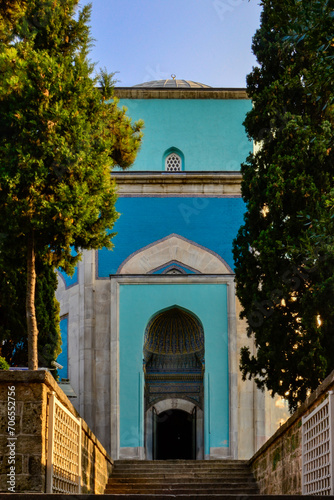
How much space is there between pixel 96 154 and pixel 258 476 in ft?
17.2

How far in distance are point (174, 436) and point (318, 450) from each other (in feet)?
39.1

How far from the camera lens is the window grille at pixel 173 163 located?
18750 millimetres

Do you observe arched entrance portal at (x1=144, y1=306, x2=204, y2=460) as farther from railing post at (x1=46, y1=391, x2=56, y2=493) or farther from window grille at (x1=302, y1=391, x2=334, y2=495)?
railing post at (x1=46, y1=391, x2=56, y2=493)

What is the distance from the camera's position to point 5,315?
12203 millimetres

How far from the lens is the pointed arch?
17.1 metres

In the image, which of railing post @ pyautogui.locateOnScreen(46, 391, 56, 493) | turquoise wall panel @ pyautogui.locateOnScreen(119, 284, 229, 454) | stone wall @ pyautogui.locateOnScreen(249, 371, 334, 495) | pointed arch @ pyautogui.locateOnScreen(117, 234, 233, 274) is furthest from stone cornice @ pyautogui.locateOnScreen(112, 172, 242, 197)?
railing post @ pyautogui.locateOnScreen(46, 391, 56, 493)

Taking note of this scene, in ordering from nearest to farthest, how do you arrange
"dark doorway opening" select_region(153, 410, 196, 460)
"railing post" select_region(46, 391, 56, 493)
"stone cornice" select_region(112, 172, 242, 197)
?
"railing post" select_region(46, 391, 56, 493) < "stone cornice" select_region(112, 172, 242, 197) < "dark doorway opening" select_region(153, 410, 196, 460)

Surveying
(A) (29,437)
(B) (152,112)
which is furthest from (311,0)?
(B) (152,112)

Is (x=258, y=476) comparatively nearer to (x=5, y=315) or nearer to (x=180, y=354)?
(x=5, y=315)

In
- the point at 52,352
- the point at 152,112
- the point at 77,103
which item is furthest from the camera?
the point at 152,112

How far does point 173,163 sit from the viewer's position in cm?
1881

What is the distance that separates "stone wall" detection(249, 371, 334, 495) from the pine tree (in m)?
3.13

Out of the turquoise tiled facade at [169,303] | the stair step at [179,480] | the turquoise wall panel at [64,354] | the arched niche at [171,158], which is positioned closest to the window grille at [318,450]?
the stair step at [179,480]

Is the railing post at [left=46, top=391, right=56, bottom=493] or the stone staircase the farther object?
the stone staircase
